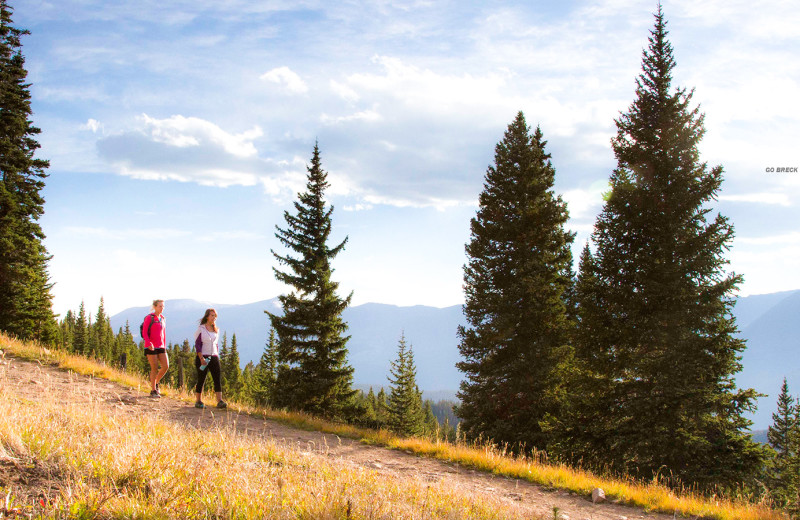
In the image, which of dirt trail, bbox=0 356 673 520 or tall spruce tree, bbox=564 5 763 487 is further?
tall spruce tree, bbox=564 5 763 487

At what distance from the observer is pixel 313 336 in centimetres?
2273

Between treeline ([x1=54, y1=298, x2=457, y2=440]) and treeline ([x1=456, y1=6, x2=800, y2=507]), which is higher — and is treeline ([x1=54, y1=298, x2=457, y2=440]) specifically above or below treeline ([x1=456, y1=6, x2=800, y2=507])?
below

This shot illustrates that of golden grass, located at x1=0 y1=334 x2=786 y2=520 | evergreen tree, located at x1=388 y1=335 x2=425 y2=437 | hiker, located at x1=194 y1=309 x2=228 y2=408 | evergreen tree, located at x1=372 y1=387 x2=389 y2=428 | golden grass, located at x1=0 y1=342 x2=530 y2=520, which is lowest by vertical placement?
evergreen tree, located at x1=372 y1=387 x2=389 y2=428

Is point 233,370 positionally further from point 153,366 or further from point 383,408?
point 153,366

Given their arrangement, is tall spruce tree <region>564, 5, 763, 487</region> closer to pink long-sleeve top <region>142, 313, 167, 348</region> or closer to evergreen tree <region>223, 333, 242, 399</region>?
pink long-sleeve top <region>142, 313, 167, 348</region>

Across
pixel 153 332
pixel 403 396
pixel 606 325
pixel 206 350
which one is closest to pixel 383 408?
pixel 403 396

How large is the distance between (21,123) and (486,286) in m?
25.9

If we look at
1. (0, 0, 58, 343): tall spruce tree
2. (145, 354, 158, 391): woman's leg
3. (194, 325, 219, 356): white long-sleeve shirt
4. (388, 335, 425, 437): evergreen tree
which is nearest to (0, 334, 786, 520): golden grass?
(145, 354, 158, 391): woman's leg

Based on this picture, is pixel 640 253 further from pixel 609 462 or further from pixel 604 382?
pixel 609 462

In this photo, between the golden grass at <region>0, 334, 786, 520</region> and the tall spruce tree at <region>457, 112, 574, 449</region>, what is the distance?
20.5 feet

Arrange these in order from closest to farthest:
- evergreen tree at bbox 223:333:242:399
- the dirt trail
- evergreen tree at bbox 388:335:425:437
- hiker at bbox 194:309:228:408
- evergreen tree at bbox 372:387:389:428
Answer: the dirt trail, hiker at bbox 194:309:228:408, evergreen tree at bbox 372:387:389:428, evergreen tree at bbox 388:335:425:437, evergreen tree at bbox 223:333:242:399

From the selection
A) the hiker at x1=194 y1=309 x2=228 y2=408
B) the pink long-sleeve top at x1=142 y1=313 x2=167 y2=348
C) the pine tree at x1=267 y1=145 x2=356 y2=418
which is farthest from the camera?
the pine tree at x1=267 y1=145 x2=356 y2=418

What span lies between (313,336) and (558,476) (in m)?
16.2

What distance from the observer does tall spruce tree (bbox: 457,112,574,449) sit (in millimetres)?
16094
